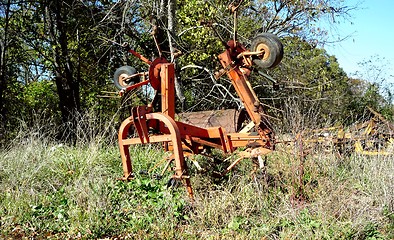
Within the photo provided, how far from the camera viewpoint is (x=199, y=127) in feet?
18.1

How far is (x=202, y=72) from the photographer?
37.8 ft

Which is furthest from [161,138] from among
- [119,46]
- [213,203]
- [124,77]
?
[119,46]

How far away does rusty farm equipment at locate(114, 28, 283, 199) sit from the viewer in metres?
5.08

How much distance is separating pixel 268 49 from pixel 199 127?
133 cm

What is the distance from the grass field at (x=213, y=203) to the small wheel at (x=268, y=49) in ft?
3.89

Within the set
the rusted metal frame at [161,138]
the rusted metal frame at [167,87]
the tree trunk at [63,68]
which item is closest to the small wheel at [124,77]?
the rusted metal frame at [167,87]

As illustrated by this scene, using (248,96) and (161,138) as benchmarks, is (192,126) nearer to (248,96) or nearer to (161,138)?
(161,138)

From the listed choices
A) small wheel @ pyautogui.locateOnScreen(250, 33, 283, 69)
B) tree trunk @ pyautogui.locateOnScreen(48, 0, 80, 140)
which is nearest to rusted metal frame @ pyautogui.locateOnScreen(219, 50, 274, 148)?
small wheel @ pyautogui.locateOnScreen(250, 33, 283, 69)

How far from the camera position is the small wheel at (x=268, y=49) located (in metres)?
5.11

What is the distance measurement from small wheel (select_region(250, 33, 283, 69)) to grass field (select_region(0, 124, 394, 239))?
1.18 m

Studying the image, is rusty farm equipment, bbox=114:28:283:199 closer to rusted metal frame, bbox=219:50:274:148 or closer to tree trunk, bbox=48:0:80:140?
rusted metal frame, bbox=219:50:274:148

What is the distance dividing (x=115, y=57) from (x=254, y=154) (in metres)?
7.66

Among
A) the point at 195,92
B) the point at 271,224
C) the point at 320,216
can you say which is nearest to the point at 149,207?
the point at 271,224

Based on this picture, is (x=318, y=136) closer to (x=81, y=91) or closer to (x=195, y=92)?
(x=195, y=92)
